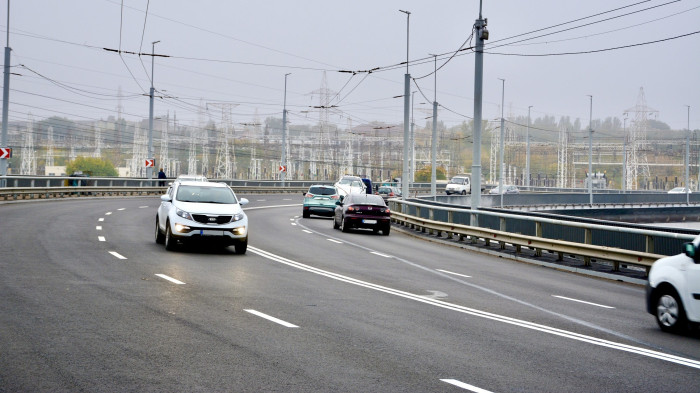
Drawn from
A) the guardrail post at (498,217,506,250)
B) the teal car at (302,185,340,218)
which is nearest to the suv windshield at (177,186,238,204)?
the guardrail post at (498,217,506,250)

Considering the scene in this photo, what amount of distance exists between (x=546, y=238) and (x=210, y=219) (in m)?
9.60

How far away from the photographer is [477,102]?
3002cm

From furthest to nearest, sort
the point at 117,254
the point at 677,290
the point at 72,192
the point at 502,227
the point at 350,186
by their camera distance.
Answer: the point at 72,192 → the point at 350,186 → the point at 502,227 → the point at 117,254 → the point at 677,290

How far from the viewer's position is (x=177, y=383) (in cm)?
703

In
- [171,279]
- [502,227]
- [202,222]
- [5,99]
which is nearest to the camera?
[171,279]

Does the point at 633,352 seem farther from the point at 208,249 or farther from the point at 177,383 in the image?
the point at 208,249

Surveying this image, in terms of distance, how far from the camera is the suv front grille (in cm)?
2019

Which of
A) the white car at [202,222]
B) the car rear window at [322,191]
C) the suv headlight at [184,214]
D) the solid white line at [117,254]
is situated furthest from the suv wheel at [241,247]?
the car rear window at [322,191]

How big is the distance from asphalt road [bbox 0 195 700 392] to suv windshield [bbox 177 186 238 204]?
158 centimetres

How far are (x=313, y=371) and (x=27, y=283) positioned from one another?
23.8ft

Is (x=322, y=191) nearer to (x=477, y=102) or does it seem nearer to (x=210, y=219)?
(x=477, y=102)

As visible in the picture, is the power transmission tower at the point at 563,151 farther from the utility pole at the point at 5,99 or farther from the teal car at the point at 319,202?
the utility pole at the point at 5,99

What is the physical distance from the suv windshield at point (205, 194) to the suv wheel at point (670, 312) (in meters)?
12.3

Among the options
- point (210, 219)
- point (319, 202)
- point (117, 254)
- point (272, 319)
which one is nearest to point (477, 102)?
point (210, 219)
